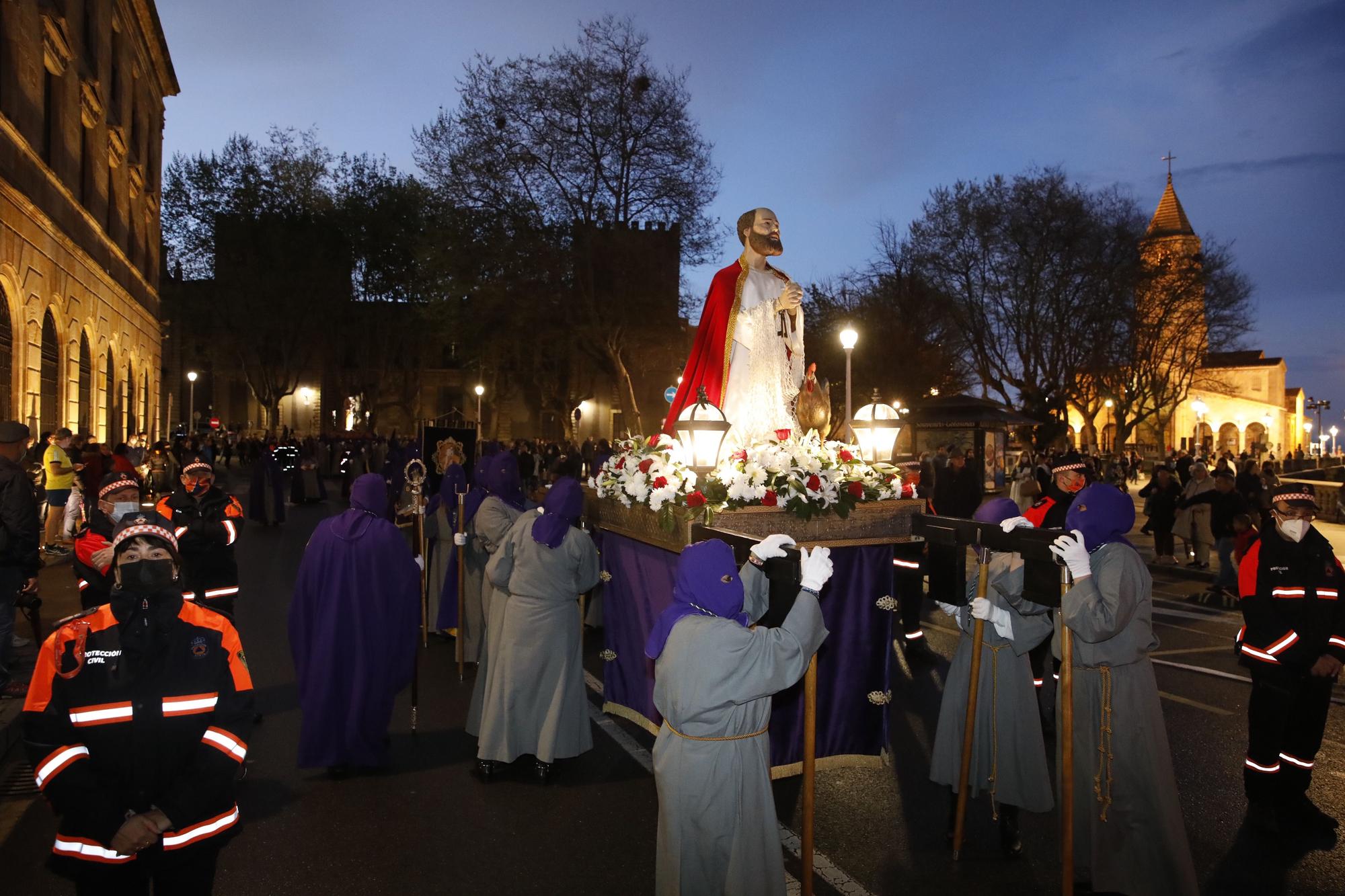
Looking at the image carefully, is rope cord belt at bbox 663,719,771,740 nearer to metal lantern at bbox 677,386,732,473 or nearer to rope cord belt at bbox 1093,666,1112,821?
rope cord belt at bbox 1093,666,1112,821

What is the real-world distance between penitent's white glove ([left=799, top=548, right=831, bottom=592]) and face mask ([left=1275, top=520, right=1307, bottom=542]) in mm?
3343

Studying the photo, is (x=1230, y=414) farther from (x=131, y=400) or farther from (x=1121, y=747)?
(x=1121, y=747)

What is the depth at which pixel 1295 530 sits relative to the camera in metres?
5.29

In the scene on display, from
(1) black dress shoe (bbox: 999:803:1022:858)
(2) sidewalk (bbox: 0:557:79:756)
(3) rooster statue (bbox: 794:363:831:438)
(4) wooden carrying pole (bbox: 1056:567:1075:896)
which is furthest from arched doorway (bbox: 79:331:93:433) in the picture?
(4) wooden carrying pole (bbox: 1056:567:1075:896)

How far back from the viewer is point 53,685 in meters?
2.83

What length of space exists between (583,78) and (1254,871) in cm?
2850

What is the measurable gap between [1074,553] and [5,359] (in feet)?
61.4

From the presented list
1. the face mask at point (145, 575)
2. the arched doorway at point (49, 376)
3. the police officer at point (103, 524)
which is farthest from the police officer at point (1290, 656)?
the arched doorway at point (49, 376)

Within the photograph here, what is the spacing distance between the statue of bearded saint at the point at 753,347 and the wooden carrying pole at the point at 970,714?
2323 millimetres

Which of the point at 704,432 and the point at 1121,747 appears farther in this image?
the point at 704,432

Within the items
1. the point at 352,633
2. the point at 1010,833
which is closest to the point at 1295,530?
the point at 1010,833

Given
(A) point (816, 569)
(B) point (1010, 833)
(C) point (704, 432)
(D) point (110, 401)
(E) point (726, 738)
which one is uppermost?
(D) point (110, 401)

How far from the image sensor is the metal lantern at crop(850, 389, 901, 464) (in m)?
8.02

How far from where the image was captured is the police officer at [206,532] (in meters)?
6.63
